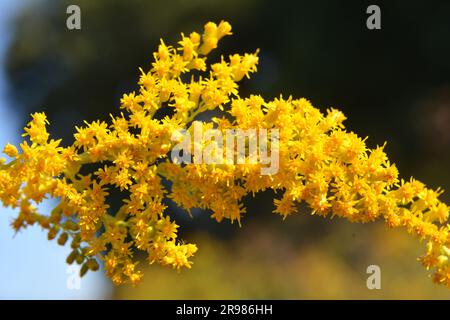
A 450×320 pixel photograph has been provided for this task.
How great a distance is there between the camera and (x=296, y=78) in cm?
667

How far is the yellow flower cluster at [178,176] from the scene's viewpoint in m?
1.82

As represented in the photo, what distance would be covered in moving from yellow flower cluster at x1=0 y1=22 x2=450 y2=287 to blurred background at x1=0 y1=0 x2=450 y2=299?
398cm

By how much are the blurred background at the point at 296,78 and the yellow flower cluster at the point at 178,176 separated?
13.0ft

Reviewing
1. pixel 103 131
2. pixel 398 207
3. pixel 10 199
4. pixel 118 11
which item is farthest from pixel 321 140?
pixel 118 11

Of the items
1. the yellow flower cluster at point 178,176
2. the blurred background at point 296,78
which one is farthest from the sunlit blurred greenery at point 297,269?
the yellow flower cluster at point 178,176

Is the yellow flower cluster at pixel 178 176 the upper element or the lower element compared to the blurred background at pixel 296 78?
lower

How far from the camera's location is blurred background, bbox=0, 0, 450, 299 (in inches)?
241

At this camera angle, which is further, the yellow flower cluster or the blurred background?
the blurred background

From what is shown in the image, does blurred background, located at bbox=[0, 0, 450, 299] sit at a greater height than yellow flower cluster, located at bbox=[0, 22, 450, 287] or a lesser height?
greater

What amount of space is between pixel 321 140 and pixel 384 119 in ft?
16.3

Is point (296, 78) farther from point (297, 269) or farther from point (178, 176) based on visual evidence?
point (178, 176)

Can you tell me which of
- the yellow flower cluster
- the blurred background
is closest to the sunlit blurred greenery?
the blurred background

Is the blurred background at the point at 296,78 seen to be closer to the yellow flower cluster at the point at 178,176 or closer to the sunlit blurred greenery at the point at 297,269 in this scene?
the sunlit blurred greenery at the point at 297,269

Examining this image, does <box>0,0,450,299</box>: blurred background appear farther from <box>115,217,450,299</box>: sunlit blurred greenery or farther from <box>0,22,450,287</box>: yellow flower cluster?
<box>0,22,450,287</box>: yellow flower cluster
